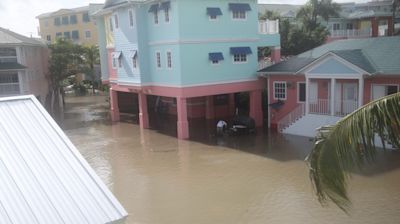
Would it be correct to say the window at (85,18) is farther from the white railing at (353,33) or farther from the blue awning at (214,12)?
the blue awning at (214,12)

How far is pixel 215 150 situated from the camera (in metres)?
22.0

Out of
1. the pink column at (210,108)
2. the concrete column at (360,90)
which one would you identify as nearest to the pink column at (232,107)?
the pink column at (210,108)

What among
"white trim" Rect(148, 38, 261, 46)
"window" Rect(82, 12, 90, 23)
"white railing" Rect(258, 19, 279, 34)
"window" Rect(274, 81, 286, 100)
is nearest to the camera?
"white trim" Rect(148, 38, 261, 46)

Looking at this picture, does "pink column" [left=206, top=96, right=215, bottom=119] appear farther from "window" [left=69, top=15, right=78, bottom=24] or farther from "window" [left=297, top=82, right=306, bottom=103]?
"window" [left=69, top=15, right=78, bottom=24]

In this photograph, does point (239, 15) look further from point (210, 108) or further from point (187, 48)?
point (210, 108)

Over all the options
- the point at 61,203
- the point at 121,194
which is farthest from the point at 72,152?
the point at 121,194

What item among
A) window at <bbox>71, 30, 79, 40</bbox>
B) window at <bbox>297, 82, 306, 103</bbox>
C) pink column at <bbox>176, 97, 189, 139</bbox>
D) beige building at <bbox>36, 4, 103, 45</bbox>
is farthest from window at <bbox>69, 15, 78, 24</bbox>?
window at <bbox>297, 82, 306, 103</bbox>

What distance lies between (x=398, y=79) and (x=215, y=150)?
33.0 ft

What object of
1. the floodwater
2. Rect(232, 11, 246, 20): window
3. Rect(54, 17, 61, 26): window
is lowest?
the floodwater

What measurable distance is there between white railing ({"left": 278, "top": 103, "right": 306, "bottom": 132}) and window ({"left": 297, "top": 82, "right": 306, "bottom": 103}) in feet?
1.47

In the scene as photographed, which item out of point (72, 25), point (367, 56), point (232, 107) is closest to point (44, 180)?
point (367, 56)

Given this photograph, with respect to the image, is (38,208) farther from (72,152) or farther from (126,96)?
(126,96)

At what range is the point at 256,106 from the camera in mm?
27625

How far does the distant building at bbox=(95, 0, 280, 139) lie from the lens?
24.0 meters
